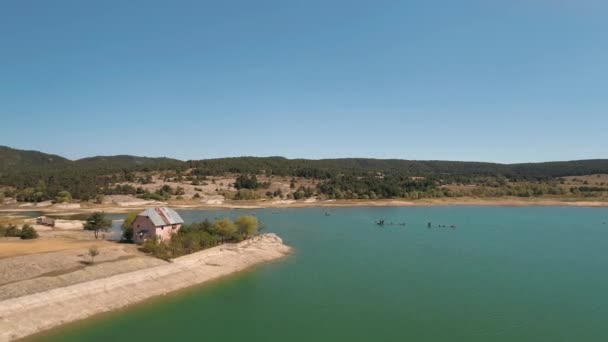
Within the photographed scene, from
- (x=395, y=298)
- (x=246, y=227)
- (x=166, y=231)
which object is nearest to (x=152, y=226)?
(x=166, y=231)

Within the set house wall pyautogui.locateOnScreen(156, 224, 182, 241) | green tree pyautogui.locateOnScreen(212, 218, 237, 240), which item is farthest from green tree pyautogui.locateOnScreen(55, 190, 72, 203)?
green tree pyautogui.locateOnScreen(212, 218, 237, 240)

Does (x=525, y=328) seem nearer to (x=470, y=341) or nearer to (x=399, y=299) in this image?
(x=470, y=341)

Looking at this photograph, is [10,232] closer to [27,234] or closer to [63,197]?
[27,234]

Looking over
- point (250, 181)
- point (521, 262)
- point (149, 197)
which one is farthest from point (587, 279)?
point (250, 181)

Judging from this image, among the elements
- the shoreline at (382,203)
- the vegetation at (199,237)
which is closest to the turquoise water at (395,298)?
the vegetation at (199,237)

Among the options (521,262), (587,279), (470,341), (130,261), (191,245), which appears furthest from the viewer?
(521,262)

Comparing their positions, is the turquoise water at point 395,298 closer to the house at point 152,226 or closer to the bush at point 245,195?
the house at point 152,226
